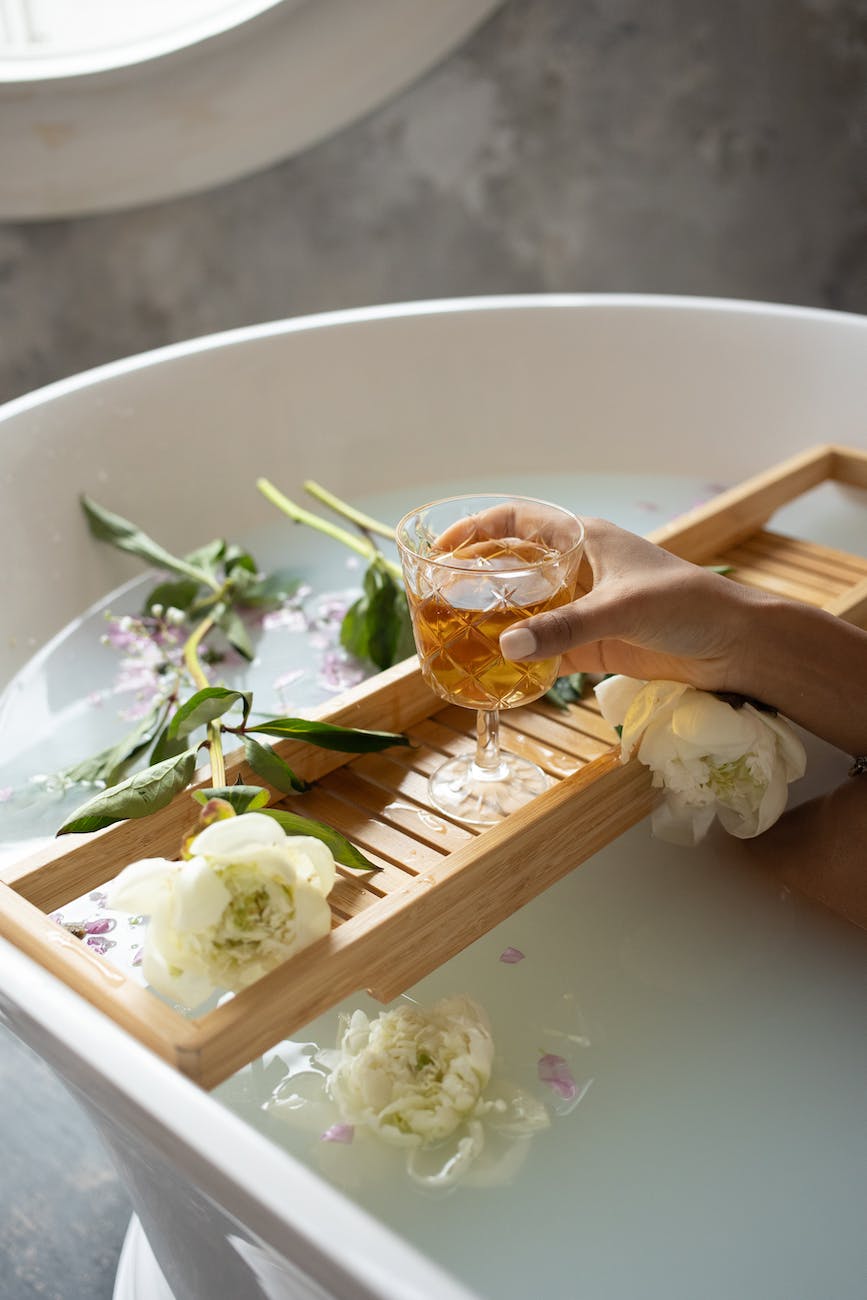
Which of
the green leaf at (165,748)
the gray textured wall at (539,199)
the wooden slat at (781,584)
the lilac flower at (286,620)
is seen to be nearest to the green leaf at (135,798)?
the green leaf at (165,748)

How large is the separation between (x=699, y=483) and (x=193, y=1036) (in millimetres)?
1317

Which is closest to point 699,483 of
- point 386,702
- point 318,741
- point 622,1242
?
point 386,702

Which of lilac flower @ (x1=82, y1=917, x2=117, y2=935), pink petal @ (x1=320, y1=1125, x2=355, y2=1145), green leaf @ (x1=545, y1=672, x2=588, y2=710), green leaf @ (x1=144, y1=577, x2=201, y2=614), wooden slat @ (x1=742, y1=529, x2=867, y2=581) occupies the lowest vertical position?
pink petal @ (x1=320, y1=1125, x2=355, y2=1145)

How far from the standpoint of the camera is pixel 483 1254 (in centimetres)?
79

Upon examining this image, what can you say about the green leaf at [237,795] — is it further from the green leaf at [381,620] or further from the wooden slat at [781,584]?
the wooden slat at [781,584]

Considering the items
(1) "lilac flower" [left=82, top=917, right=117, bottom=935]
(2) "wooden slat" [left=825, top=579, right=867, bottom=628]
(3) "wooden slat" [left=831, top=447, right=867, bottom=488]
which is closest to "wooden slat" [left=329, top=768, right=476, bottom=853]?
(1) "lilac flower" [left=82, top=917, right=117, bottom=935]

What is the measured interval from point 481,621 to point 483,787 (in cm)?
19

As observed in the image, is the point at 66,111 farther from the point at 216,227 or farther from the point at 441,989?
the point at 441,989

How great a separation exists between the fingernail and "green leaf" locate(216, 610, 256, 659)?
0.62 metres

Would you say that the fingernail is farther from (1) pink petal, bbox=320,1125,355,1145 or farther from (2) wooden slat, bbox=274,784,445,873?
(1) pink petal, bbox=320,1125,355,1145

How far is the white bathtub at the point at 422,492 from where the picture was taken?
65 centimetres

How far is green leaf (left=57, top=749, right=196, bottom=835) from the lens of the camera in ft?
2.94

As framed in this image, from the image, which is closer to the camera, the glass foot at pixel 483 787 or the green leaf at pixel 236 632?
the glass foot at pixel 483 787

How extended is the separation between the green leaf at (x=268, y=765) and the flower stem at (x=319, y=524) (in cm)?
43
